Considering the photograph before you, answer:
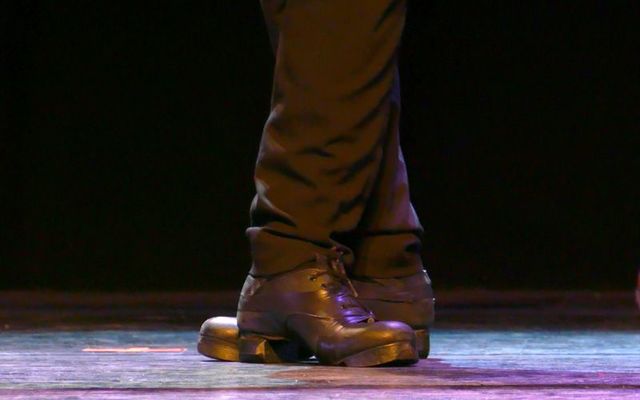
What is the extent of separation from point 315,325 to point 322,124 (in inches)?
7.2


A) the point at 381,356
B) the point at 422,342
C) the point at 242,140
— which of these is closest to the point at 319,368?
the point at 381,356

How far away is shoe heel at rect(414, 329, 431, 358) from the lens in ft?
3.91

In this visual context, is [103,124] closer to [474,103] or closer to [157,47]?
[157,47]

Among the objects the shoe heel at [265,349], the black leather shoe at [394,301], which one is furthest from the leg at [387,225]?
the shoe heel at [265,349]

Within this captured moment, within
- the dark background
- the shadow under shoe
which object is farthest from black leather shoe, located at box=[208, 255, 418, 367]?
the dark background

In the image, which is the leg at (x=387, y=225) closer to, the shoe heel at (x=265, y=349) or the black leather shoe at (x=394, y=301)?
the black leather shoe at (x=394, y=301)

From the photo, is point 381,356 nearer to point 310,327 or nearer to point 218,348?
point 310,327

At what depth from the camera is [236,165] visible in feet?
8.63

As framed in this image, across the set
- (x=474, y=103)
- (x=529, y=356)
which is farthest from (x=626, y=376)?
(x=474, y=103)

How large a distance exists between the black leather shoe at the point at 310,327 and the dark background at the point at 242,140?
4.66ft

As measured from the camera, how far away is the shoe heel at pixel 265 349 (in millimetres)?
1146

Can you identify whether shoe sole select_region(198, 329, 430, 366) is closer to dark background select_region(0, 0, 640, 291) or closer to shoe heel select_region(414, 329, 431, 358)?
shoe heel select_region(414, 329, 431, 358)

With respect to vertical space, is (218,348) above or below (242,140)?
below

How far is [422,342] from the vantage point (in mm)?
1201
